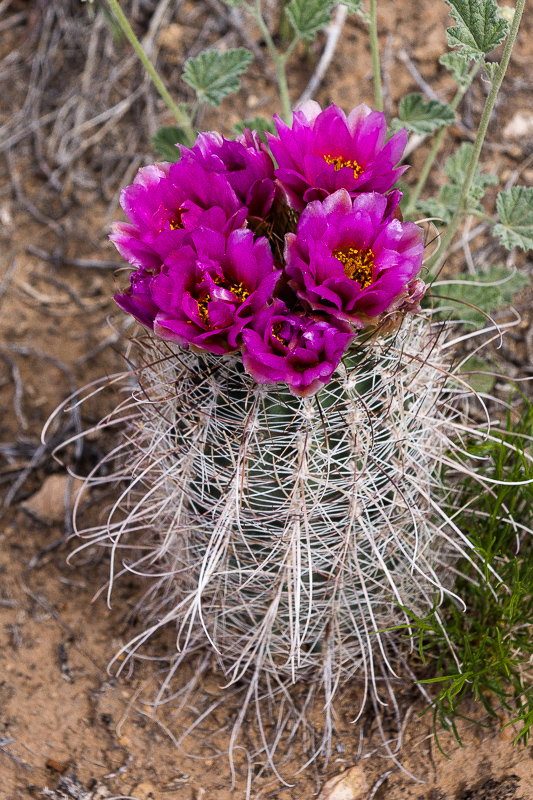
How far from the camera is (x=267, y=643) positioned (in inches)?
54.1

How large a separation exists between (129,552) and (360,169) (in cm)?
107

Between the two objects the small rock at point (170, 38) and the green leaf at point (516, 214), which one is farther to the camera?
the small rock at point (170, 38)

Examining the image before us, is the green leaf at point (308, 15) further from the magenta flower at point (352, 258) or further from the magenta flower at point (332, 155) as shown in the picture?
the magenta flower at point (352, 258)

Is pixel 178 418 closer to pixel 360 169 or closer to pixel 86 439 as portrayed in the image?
pixel 360 169

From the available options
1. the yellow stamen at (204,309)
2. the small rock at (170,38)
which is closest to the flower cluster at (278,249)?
the yellow stamen at (204,309)

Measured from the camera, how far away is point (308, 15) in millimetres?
1487

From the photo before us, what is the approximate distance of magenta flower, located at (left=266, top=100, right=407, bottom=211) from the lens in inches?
40.2

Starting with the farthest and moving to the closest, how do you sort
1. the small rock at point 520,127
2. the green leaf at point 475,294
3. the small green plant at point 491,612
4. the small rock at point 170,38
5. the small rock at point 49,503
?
the small rock at point 170,38, the small rock at point 520,127, the small rock at point 49,503, the green leaf at point 475,294, the small green plant at point 491,612

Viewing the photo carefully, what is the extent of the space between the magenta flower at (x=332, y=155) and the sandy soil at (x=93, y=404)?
12.2 inches

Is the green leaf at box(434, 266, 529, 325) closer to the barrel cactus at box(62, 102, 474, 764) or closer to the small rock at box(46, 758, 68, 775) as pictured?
the barrel cactus at box(62, 102, 474, 764)

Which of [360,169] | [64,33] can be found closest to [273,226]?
[360,169]

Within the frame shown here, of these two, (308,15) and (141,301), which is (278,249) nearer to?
(141,301)

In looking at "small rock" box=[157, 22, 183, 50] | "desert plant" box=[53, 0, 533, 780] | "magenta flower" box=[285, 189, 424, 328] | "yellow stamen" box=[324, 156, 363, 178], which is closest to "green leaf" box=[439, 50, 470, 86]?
"desert plant" box=[53, 0, 533, 780]

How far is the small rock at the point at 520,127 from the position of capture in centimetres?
220
